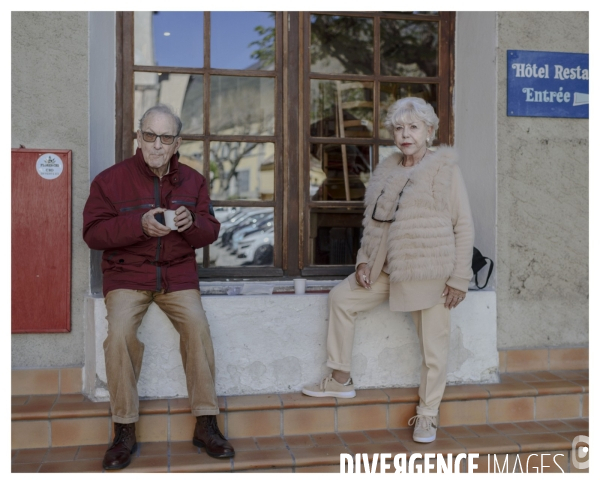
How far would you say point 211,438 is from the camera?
317 cm

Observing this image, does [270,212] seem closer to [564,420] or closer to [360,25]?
[360,25]

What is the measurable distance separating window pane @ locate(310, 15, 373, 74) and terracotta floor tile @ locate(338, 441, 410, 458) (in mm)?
2570

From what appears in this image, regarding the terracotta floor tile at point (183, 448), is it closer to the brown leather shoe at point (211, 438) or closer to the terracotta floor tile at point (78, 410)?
the brown leather shoe at point (211, 438)

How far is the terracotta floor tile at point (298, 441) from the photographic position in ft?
10.9

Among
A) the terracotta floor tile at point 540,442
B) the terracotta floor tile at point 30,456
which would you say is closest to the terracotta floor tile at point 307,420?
the terracotta floor tile at point 540,442

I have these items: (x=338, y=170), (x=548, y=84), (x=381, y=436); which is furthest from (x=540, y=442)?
(x=548, y=84)

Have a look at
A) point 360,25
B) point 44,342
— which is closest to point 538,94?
point 360,25

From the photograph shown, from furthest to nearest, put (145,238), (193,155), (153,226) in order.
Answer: (193,155) → (145,238) → (153,226)

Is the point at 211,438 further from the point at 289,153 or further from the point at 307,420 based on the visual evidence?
the point at 289,153

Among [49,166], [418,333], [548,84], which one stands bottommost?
[418,333]

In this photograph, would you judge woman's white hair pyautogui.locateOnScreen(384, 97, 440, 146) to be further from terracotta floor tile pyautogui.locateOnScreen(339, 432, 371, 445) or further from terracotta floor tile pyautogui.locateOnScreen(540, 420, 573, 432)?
terracotta floor tile pyautogui.locateOnScreen(540, 420, 573, 432)

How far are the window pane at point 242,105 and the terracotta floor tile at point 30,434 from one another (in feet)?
7.09

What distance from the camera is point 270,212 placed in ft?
14.3

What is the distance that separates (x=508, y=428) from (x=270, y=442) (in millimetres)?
1412
